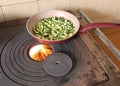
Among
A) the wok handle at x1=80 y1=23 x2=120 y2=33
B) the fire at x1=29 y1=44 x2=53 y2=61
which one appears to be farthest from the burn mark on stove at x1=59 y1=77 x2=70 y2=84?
the wok handle at x1=80 y1=23 x2=120 y2=33

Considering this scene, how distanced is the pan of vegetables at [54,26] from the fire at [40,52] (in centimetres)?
4

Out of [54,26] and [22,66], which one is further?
[54,26]

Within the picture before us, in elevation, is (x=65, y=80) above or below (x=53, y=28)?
below

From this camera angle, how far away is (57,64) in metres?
0.68

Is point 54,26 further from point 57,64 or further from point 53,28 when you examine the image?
point 57,64

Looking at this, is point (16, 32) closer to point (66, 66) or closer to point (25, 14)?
point (25, 14)

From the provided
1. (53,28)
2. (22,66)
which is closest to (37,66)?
(22,66)

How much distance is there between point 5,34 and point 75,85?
43 centimetres

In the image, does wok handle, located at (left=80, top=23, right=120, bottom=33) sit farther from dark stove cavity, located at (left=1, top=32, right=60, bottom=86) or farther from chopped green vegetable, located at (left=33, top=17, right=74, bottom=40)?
dark stove cavity, located at (left=1, top=32, right=60, bottom=86)

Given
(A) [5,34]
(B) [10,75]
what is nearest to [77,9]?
(A) [5,34]

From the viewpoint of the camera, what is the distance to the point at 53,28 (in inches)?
32.2

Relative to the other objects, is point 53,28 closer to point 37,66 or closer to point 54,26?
point 54,26

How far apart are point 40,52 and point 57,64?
0.12 meters

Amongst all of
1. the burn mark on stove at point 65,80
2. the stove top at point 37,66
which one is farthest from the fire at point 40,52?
the burn mark on stove at point 65,80
